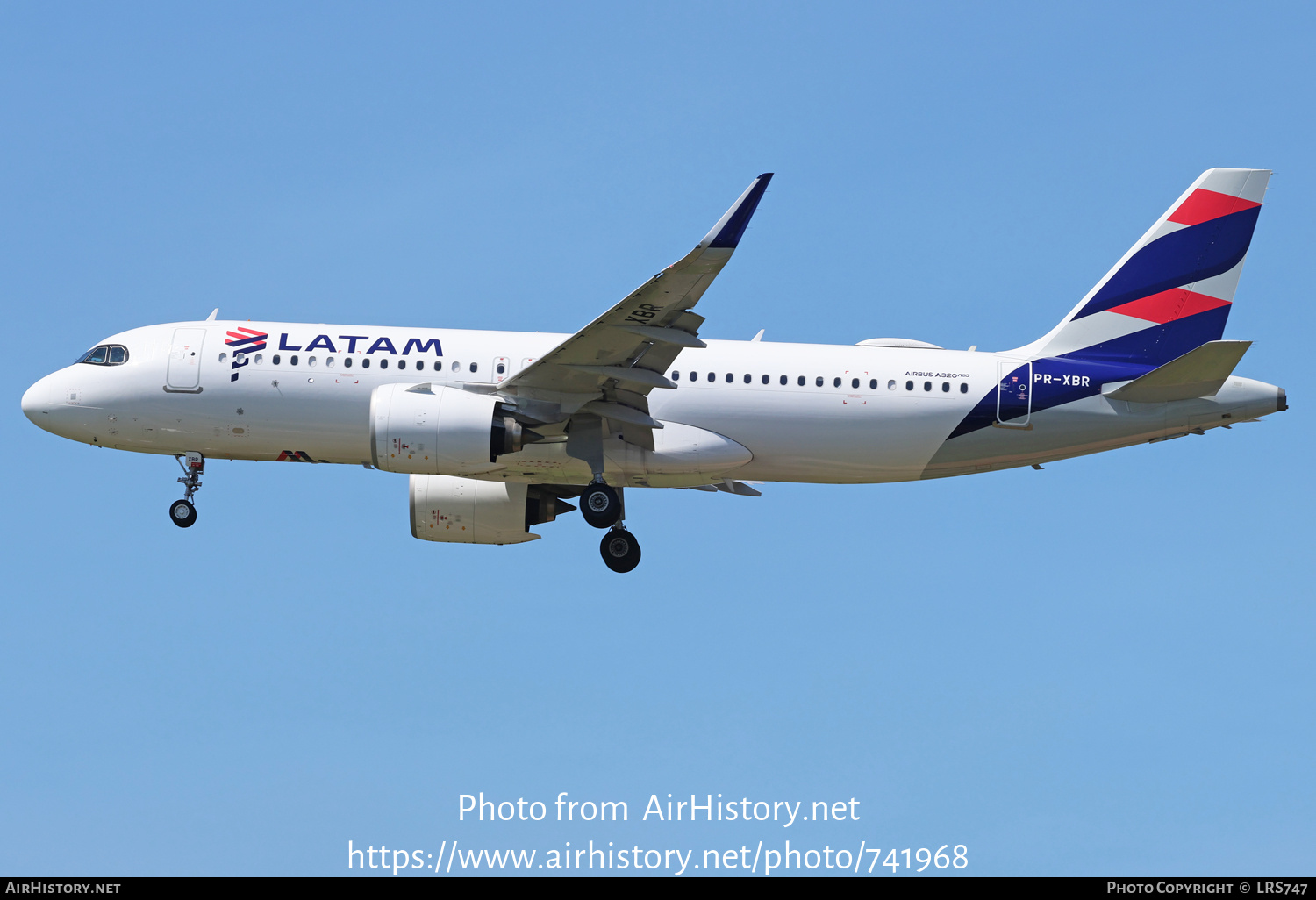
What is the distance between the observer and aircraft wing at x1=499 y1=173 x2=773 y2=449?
84.0 feet

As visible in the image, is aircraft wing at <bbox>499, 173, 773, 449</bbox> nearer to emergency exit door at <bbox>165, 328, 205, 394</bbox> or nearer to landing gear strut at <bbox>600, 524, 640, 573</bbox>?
landing gear strut at <bbox>600, 524, 640, 573</bbox>

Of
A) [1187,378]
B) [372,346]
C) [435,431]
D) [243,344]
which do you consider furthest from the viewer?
[243,344]

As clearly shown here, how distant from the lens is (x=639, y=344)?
28641 mm

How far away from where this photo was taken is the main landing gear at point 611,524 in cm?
3064

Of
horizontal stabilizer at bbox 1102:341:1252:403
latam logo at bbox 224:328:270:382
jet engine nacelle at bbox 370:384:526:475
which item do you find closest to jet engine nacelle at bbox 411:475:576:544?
jet engine nacelle at bbox 370:384:526:475

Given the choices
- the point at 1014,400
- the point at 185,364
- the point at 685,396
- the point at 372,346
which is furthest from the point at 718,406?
the point at 185,364

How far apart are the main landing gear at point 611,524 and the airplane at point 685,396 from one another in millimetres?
44

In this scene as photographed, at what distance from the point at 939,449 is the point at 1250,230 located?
830cm

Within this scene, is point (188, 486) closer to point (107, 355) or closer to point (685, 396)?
point (107, 355)

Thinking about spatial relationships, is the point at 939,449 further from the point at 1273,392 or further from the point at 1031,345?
the point at 1273,392

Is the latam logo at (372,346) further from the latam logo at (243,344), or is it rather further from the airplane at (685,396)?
the latam logo at (243,344)

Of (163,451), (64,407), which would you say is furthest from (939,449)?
(64,407)

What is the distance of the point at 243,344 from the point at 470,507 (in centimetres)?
607

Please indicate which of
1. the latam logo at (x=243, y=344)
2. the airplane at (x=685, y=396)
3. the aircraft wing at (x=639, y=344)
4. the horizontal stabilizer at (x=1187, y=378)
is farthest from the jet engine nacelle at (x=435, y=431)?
the horizontal stabilizer at (x=1187, y=378)
